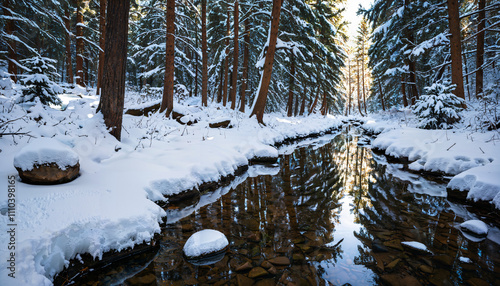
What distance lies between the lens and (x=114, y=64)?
16.8ft

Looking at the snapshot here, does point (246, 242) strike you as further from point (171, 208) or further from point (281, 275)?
point (171, 208)

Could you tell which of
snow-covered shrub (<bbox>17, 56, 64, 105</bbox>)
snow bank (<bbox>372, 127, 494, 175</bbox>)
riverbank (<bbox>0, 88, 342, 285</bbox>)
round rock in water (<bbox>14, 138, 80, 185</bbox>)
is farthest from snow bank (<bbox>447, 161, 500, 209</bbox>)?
snow-covered shrub (<bbox>17, 56, 64, 105</bbox>)

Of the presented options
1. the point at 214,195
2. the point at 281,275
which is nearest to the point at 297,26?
the point at 214,195

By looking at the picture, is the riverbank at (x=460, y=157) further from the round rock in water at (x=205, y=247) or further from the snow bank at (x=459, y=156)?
the round rock in water at (x=205, y=247)

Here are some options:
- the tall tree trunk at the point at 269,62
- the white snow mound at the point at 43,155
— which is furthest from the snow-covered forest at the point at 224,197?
the tall tree trunk at the point at 269,62

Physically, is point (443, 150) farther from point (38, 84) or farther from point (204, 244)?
point (38, 84)

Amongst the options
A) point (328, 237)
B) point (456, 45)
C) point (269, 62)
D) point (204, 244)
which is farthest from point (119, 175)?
point (456, 45)

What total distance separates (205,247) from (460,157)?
695 cm

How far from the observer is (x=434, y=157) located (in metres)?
6.41

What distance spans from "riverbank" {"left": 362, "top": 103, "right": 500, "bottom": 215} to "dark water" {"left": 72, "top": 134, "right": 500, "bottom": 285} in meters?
0.42

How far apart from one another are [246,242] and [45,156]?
3.15 meters

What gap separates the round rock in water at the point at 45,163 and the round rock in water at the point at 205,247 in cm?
216

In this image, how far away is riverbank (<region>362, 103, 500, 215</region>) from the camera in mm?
4211

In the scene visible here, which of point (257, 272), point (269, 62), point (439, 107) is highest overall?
point (269, 62)
